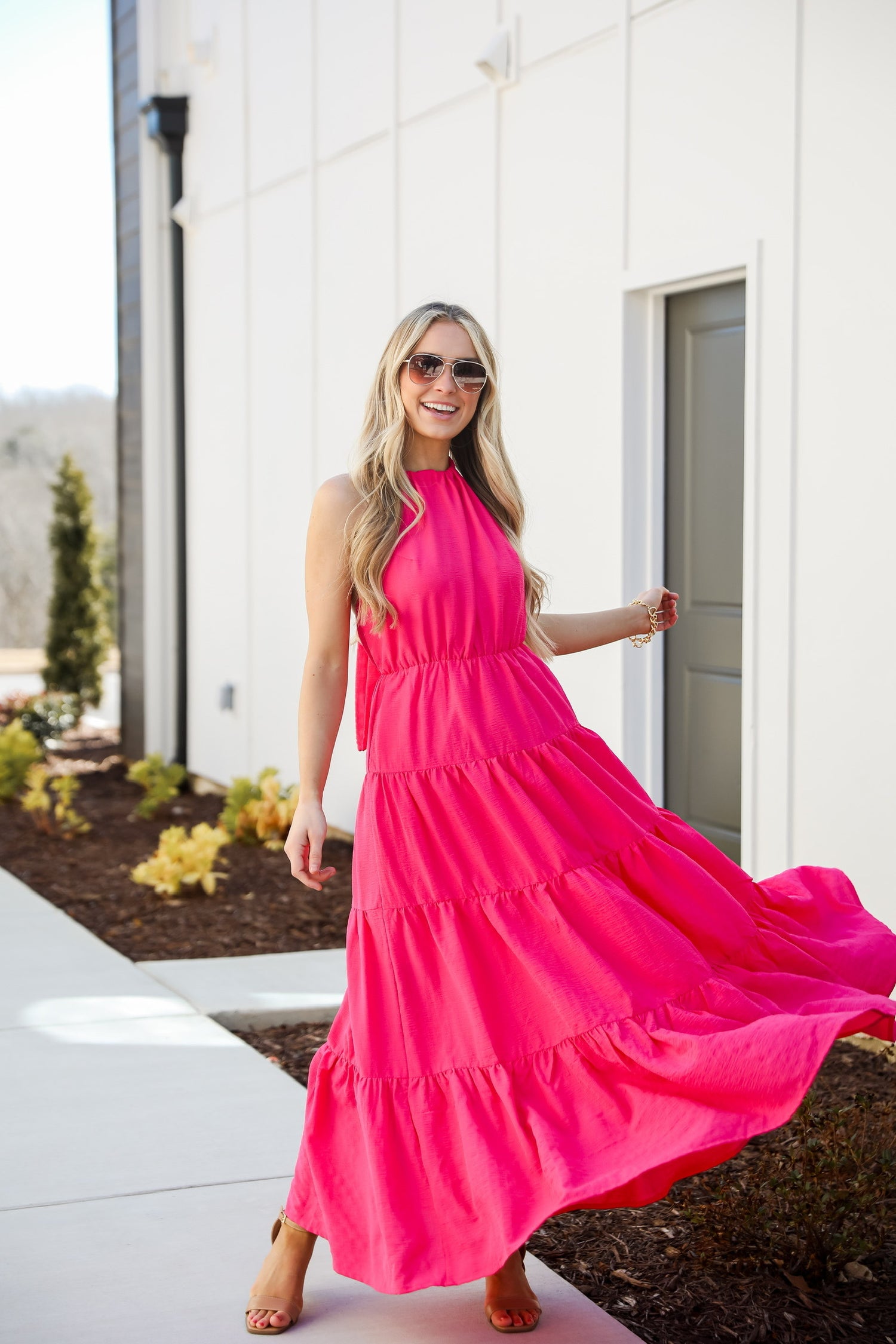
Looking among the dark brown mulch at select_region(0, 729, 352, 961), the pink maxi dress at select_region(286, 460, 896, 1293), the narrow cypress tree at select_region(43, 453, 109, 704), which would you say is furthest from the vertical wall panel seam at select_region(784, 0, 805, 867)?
the narrow cypress tree at select_region(43, 453, 109, 704)

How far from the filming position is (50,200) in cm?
3553

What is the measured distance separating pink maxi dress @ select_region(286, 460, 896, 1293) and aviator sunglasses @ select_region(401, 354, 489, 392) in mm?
200

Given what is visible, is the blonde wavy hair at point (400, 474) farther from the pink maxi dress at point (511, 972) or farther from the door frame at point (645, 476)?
the door frame at point (645, 476)

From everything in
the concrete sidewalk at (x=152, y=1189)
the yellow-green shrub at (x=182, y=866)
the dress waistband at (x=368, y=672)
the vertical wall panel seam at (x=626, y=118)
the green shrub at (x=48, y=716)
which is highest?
the vertical wall panel seam at (x=626, y=118)

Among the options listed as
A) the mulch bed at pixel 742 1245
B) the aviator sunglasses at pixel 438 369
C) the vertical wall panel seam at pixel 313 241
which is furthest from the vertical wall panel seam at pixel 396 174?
the aviator sunglasses at pixel 438 369

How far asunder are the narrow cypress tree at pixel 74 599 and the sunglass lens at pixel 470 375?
39.0 ft

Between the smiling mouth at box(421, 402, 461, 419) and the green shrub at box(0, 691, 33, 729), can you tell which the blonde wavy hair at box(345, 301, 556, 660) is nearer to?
the smiling mouth at box(421, 402, 461, 419)

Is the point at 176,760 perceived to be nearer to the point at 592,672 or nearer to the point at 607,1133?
the point at 592,672

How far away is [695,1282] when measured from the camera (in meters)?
2.96

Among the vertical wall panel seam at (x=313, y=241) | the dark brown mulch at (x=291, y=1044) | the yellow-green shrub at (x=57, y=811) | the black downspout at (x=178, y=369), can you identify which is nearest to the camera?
the dark brown mulch at (x=291, y=1044)

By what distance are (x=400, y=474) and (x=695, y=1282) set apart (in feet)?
5.83

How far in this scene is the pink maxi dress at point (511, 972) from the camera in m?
2.30

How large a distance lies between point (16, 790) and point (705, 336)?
6066mm

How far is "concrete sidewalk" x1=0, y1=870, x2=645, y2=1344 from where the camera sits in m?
2.71
